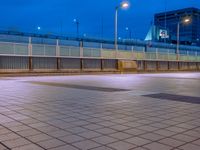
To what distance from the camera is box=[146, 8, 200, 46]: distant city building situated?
286ft

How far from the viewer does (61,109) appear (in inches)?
293

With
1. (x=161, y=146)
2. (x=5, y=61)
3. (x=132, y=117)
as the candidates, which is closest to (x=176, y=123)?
(x=132, y=117)

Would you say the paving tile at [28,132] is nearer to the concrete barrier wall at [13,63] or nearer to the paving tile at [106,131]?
the paving tile at [106,131]

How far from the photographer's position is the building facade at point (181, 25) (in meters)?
90.0

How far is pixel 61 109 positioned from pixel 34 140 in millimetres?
2879

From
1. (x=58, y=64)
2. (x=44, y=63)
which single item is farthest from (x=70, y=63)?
(x=44, y=63)

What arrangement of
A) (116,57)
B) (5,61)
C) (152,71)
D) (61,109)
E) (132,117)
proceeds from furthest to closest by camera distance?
(152,71) < (116,57) < (5,61) < (61,109) < (132,117)

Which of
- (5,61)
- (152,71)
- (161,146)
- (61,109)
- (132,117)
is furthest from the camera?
(152,71)

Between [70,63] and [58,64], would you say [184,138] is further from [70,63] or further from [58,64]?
[70,63]

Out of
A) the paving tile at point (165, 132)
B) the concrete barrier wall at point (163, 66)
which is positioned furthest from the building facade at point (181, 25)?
the paving tile at point (165, 132)

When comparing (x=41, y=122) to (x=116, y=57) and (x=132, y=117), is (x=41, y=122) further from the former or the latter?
(x=116, y=57)

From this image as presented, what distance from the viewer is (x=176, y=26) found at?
290ft

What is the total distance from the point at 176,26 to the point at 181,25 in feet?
25.5

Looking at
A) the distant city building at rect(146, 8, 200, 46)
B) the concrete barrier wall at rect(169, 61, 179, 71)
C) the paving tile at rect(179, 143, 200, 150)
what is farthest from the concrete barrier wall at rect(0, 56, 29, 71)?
the distant city building at rect(146, 8, 200, 46)
